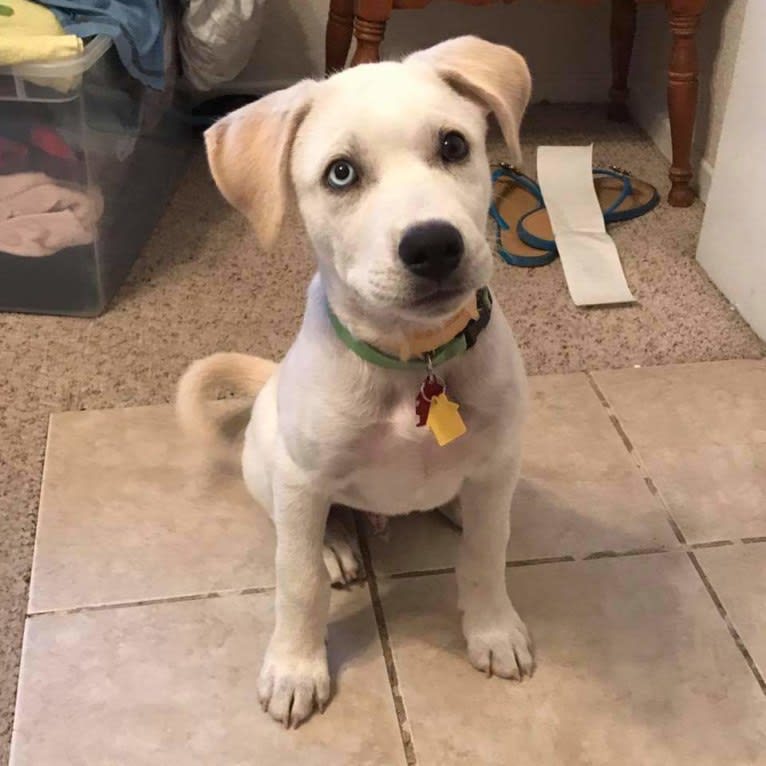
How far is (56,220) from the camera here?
5.86 ft

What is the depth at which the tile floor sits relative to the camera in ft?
3.69

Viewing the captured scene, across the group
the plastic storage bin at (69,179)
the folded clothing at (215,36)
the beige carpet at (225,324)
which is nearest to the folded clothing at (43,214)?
the plastic storage bin at (69,179)

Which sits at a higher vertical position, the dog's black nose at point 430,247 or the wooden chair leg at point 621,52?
the dog's black nose at point 430,247

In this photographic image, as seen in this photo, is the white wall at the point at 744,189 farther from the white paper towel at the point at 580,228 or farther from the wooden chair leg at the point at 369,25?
the wooden chair leg at the point at 369,25

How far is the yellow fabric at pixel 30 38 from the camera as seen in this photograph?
1.58 metres

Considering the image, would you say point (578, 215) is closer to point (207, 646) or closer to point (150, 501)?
point (150, 501)

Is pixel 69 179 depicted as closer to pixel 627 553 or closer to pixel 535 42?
pixel 627 553

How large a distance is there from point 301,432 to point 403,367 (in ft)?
0.41

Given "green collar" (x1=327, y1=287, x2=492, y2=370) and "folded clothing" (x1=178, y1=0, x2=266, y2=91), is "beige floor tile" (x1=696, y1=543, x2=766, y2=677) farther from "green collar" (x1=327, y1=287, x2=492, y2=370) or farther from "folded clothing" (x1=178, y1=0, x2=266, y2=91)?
"folded clothing" (x1=178, y1=0, x2=266, y2=91)

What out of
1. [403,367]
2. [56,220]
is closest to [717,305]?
[403,367]

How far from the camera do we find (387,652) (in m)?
1.22

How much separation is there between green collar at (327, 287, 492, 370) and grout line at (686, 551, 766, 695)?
53 centimetres

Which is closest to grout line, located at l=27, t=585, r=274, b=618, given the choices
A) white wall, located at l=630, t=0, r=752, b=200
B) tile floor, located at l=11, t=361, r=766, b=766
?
tile floor, located at l=11, t=361, r=766, b=766

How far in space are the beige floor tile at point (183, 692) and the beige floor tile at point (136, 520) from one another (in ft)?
0.14
